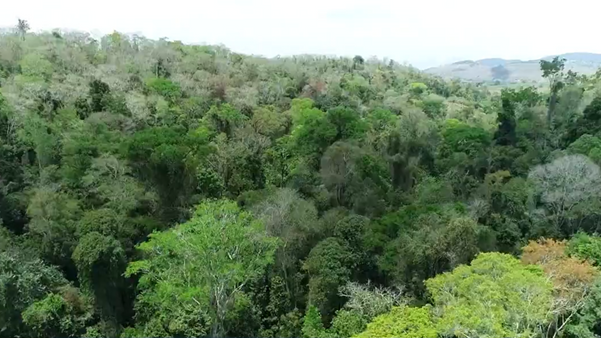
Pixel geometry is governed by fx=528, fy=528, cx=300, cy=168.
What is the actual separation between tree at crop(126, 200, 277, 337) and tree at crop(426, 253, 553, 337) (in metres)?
5.83

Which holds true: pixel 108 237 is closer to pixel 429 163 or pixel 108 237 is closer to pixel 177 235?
pixel 177 235

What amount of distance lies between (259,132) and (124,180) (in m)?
11.6

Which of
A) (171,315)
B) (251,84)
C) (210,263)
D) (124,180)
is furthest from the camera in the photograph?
(251,84)

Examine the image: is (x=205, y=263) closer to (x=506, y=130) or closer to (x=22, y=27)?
(x=506, y=130)

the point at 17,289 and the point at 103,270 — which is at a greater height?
the point at 103,270

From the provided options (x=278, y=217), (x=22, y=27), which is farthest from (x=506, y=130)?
(x=22, y=27)

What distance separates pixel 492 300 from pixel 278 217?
920cm

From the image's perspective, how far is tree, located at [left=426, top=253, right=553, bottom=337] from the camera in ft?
44.8

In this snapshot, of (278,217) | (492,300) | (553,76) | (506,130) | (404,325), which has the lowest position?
(404,325)

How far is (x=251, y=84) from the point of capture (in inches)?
1735

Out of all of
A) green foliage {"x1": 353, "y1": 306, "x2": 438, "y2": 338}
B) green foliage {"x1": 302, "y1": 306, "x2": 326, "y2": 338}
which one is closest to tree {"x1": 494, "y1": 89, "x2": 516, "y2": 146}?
green foliage {"x1": 302, "y1": 306, "x2": 326, "y2": 338}

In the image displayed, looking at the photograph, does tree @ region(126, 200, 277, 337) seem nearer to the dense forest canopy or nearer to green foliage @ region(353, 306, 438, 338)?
the dense forest canopy

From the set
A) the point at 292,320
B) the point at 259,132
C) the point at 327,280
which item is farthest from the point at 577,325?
the point at 259,132

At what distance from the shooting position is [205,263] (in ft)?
54.1
